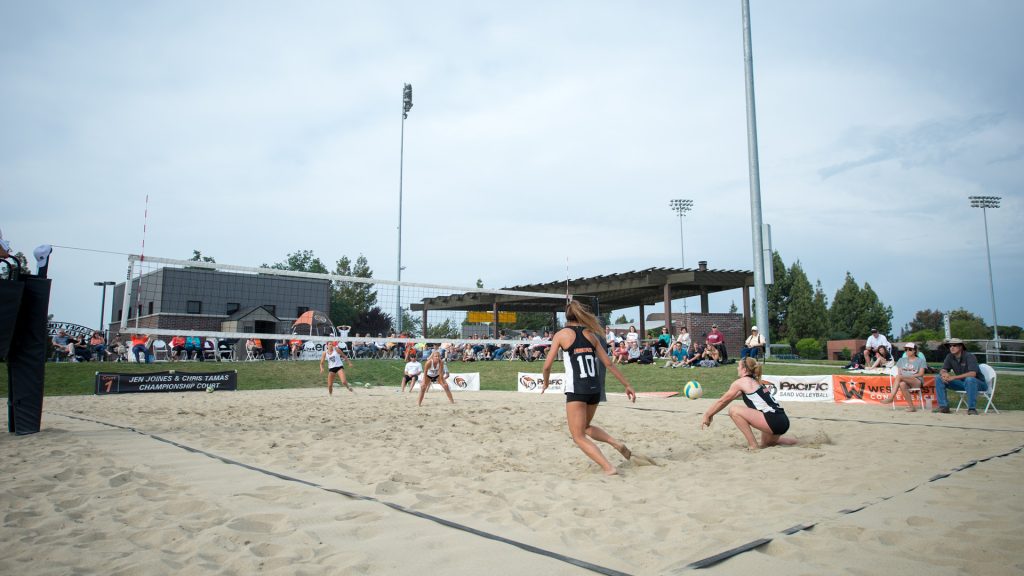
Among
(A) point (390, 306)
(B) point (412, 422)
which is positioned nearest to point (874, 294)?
(A) point (390, 306)

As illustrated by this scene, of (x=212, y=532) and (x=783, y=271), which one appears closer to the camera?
(x=212, y=532)

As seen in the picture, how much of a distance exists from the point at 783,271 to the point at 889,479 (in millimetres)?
38806

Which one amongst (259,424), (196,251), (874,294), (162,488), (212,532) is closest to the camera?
(212,532)

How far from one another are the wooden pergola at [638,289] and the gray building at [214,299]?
10663mm

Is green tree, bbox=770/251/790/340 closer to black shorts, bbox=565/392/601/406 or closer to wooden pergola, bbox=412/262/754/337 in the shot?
wooden pergola, bbox=412/262/754/337

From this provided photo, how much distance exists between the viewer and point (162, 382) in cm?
1427

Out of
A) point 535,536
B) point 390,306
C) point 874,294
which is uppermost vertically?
point 874,294

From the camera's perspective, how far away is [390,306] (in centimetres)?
1555

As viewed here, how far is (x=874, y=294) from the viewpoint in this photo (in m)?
39.2

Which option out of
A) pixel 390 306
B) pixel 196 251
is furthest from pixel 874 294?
pixel 196 251

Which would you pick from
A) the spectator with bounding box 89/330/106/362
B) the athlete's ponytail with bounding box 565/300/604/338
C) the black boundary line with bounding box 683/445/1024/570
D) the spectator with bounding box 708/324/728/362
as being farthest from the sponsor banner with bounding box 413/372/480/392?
the black boundary line with bounding box 683/445/1024/570

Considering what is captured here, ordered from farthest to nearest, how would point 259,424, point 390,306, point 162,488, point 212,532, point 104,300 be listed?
point 104,300
point 390,306
point 259,424
point 162,488
point 212,532

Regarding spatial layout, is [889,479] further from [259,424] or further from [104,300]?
[104,300]

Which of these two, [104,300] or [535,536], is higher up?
[104,300]
